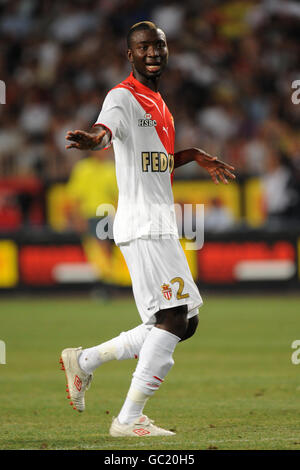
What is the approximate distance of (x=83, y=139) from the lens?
461 centimetres

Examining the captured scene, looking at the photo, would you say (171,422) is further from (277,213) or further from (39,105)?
(39,105)

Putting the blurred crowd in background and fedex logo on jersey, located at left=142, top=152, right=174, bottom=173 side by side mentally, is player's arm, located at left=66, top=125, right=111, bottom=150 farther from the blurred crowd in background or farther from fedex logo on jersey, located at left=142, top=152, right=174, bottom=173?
the blurred crowd in background

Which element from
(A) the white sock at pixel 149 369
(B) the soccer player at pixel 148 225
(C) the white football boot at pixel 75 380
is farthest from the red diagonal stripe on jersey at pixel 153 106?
(C) the white football boot at pixel 75 380

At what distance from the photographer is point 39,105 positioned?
18.9 meters

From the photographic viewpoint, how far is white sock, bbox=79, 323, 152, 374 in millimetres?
5582

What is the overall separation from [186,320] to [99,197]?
8.87 meters

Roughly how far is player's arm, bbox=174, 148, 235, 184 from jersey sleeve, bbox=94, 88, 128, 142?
733 mm

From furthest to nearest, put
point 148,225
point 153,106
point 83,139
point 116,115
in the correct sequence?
point 153,106, point 148,225, point 116,115, point 83,139

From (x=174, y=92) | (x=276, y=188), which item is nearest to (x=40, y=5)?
(x=174, y=92)

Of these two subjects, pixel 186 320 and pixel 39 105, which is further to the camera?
pixel 39 105

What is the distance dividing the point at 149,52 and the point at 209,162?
87cm

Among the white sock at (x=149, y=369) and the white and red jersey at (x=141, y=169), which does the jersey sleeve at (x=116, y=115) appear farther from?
the white sock at (x=149, y=369)

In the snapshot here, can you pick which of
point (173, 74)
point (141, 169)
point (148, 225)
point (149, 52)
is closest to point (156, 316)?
point (148, 225)

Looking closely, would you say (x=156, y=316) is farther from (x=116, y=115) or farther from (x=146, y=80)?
(x=146, y=80)
